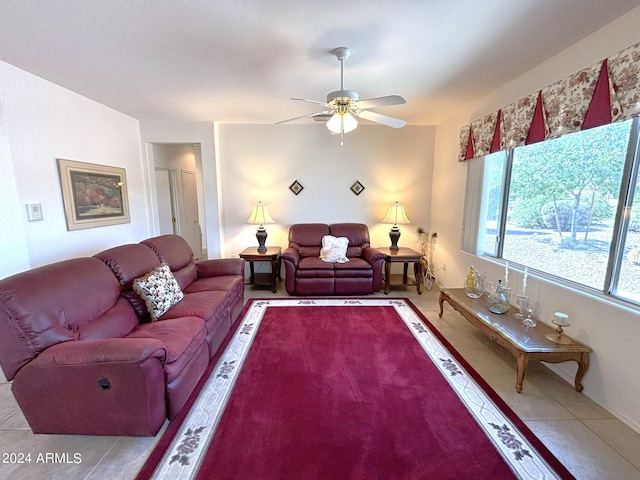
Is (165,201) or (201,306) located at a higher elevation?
(165,201)

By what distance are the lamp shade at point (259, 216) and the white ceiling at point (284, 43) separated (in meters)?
1.59

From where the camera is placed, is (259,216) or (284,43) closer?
(284,43)

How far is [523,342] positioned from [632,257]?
86cm

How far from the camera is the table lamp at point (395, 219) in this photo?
4324 mm

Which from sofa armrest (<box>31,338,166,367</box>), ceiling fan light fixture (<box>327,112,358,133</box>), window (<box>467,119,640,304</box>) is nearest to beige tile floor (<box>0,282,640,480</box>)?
sofa armrest (<box>31,338,166,367</box>)

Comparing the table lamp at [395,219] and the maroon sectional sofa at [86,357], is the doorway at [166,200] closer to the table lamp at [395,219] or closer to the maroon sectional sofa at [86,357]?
the maroon sectional sofa at [86,357]

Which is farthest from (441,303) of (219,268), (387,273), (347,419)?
(219,268)

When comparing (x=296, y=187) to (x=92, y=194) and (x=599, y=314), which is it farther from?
(x=599, y=314)

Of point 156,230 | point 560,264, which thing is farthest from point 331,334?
point 156,230

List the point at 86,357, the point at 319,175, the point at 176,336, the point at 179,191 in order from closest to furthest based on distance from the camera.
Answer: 1. the point at 86,357
2. the point at 176,336
3. the point at 319,175
4. the point at 179,191

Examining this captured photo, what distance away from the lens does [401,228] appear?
483 cm

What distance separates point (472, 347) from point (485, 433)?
1075mm

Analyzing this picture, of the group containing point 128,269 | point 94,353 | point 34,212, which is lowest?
point 94,353

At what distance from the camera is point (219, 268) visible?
3354 millimetres
